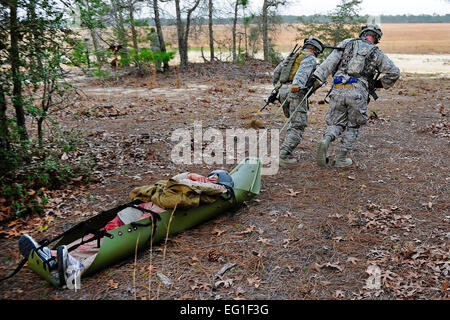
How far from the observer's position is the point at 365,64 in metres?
5.71

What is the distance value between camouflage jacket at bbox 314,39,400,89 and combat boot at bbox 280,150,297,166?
5.11ft

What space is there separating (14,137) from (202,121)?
5092 millimetres

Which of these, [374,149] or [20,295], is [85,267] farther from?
[374,149]

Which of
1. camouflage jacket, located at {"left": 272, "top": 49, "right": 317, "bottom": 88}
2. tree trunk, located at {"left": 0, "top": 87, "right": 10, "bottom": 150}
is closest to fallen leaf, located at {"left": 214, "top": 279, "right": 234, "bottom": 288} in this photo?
camouflage jacket, located at {"left": 272, "top": 49, "right": 317, "bottom": 88}

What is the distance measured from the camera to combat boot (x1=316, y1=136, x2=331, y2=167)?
19.0 ft

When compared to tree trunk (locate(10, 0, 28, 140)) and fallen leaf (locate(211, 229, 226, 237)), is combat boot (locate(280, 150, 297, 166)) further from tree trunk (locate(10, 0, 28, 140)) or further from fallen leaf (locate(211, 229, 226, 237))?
tree trunk (locate(10, 0, 28, 140))

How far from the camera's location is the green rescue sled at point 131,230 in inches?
135

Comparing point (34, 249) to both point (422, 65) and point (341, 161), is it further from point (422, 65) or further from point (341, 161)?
point (422, 65)

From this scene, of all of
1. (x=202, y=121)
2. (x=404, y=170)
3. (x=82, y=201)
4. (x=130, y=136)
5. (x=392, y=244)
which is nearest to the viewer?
(x=392, y=244)

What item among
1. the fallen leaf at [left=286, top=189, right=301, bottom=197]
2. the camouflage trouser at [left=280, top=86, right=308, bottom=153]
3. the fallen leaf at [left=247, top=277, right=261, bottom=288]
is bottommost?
the fallen leaf at [left=247, top=277, right=261, bottom=288]

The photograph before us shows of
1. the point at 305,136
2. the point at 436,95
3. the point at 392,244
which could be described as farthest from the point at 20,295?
the point at 436,95

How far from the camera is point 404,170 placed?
6.06 metres

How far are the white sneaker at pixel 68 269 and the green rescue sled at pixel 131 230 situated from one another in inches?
3.6

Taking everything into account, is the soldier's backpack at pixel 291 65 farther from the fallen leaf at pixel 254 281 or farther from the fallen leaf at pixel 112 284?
the fallen leaf at pixel 112 284
